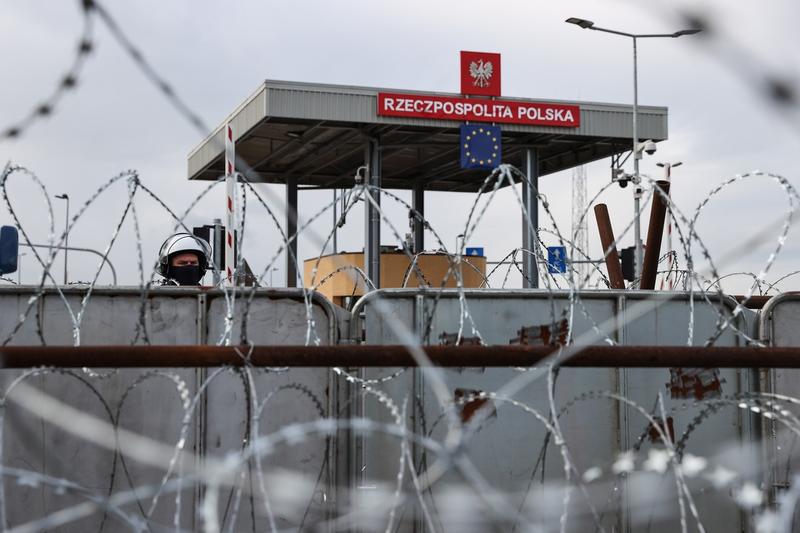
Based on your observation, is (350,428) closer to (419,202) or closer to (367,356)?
(367,356)

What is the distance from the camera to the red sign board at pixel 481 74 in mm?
21516

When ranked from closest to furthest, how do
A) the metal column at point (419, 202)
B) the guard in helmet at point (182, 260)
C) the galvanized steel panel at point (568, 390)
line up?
the galvanized steel panel at point (568, 390) < the guard in helmet at point (182, 260) < the metal column at point (419, 202)

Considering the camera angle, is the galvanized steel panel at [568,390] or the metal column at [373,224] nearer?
the galvanized steel panel at [568,390]

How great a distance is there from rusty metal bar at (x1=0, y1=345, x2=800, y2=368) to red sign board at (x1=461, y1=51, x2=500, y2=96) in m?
18.1

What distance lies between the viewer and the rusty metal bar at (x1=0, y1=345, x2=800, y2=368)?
362 centimetres

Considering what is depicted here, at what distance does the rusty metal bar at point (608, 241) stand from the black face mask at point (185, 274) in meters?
3.74

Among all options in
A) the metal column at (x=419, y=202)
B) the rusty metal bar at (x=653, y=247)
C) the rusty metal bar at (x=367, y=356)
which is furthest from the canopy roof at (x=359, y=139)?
the rusty metal bar at (x=367, y=356)

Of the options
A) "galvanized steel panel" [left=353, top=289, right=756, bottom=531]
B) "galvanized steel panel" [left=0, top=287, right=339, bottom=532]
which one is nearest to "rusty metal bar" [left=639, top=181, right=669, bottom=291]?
"galvanized steel panel" [left=353, top=289, right=756, bottom=531]

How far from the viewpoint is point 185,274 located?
8578 millimetres

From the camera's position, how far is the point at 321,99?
20.4 meters

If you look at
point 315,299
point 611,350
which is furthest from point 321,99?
point 611,350

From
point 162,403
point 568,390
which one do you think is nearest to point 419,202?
point 568,390

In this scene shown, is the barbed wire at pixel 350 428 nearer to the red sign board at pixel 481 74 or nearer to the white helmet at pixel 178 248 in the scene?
the white helmet at pixel 178 248

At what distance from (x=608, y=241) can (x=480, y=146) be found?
12.8m
